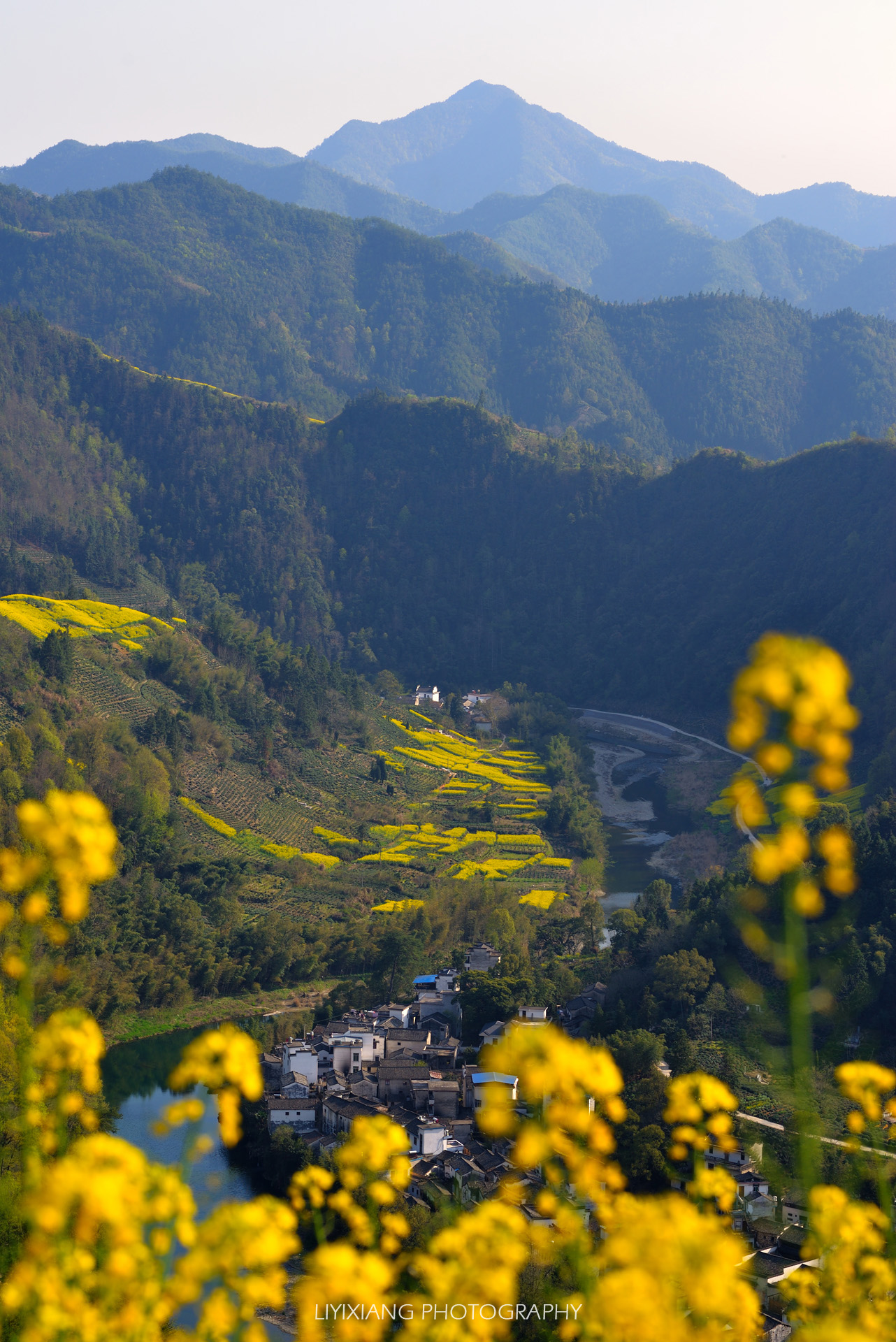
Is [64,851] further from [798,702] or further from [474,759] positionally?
[474,759]

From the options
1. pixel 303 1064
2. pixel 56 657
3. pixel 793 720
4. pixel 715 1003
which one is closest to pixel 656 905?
pixel 715 1003

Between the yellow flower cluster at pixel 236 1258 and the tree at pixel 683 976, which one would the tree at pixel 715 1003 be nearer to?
the tree at pixel 683 976

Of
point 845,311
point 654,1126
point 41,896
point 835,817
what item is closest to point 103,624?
point 835,817

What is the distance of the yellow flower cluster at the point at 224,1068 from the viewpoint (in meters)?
5.74

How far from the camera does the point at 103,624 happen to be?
69688 millimetres

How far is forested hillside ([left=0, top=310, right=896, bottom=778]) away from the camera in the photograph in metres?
90.7

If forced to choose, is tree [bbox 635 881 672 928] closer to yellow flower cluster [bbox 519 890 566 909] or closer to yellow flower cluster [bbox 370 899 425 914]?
yellow flower cluster [bbox 519 890 566 909]

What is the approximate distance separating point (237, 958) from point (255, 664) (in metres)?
33.9

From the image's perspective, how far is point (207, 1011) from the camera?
39531mm

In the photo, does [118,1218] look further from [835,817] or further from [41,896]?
[835,817]

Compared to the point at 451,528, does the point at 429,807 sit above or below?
below

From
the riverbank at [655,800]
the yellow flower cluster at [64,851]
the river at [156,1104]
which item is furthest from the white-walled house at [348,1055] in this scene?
the yellow flower cluster at [64,851]

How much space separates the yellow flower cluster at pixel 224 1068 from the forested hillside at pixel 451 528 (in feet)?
262

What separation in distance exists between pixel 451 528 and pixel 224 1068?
A: 109479mm
